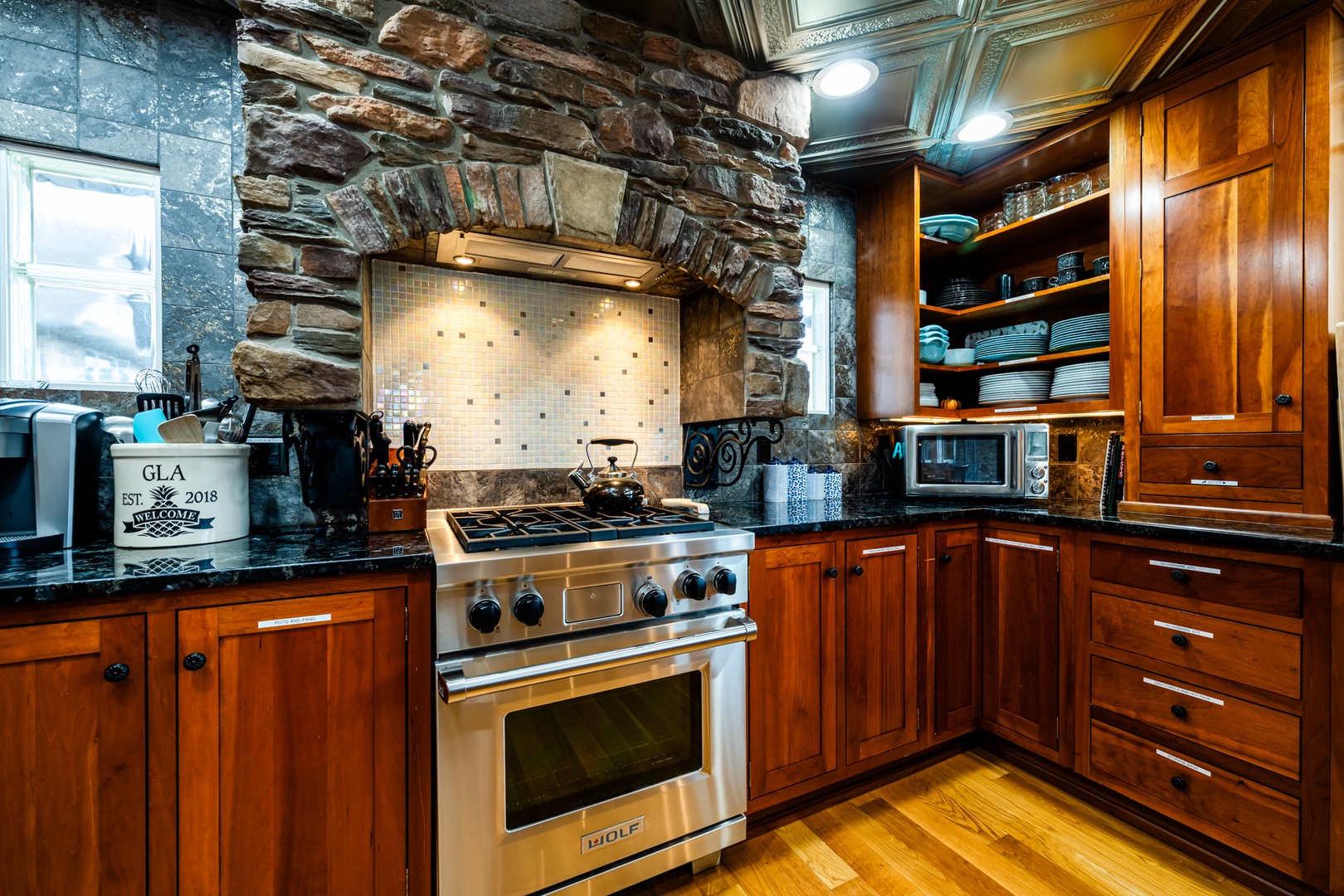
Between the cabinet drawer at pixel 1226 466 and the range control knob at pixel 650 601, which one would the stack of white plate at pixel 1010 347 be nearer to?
the cabinet drawer at pixel 1226 466

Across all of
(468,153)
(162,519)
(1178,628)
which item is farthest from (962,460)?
(162,519)

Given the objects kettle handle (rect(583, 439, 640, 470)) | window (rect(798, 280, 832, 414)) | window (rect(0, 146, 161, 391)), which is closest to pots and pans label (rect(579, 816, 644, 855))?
kettle handle (rect(583, 439, 640, 470))

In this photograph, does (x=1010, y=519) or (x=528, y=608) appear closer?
(x=528, y=608)

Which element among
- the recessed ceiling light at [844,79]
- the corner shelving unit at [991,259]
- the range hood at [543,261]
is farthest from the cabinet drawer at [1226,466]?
the range hood at [543,261]

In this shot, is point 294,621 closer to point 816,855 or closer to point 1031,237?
point 816,855

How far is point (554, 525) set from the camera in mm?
1556

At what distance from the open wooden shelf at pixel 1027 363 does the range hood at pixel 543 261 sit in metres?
1.51

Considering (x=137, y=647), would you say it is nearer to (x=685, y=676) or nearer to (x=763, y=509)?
(x=685, y=676)

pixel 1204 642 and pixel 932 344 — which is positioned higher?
pixel 932 344

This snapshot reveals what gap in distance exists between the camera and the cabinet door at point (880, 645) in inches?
75.1

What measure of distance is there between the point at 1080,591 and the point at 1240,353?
95 centimetres

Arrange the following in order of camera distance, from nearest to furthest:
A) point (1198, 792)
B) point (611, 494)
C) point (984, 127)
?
point (1198, 792), point (611, 494), point (984, 127)

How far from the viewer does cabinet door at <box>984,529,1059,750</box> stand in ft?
6.51

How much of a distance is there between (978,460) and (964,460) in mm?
56
